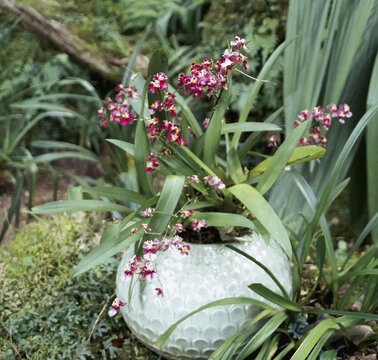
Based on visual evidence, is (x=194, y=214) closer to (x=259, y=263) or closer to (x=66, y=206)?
(x=259, y=263)

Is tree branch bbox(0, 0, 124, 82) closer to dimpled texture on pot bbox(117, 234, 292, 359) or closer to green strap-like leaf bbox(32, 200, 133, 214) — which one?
green strap-like leaf bbox(32, 200, 133, 214)

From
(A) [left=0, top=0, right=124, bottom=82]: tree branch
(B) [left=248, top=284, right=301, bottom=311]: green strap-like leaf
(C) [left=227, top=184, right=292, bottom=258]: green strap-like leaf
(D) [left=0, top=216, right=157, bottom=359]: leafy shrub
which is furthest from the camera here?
(A) [left=0, top=0, right=124, bottom=82]: tree branch

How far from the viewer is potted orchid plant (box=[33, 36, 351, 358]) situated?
1063mm

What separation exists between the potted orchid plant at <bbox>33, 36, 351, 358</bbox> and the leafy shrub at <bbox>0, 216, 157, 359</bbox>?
0.76 feet

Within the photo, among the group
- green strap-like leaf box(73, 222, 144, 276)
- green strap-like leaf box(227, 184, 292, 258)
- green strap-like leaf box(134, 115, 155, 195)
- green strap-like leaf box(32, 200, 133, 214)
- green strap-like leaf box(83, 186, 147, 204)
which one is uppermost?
green strap-like leaf box(134, 115, 155, 195)

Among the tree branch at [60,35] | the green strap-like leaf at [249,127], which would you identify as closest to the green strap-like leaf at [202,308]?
the green strap-like leaf at [249,127]

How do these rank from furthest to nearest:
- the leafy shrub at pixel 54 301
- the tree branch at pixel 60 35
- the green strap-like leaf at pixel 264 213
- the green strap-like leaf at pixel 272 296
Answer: the tree branch at pixel 60 35, the leafy shrub at pixel 54 301, the green strap-like leaf at pixel 272 296, the green strap-like leaf at pixel 264 213

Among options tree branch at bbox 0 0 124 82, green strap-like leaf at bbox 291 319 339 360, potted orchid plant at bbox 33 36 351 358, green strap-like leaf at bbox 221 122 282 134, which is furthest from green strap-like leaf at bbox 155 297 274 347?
tree branch at bbox 0 0 124 82

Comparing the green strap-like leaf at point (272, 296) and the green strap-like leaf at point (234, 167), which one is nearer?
the green strap-like leaf at point (272, 296)

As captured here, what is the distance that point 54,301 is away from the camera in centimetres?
148

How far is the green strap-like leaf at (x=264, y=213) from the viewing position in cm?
98

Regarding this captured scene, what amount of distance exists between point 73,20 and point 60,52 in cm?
22

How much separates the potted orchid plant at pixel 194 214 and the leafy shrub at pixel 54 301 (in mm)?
233

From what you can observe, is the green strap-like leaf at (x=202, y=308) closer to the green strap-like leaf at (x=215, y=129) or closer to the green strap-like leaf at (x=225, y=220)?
the green strap-like leaf at (x=225, y=220)
